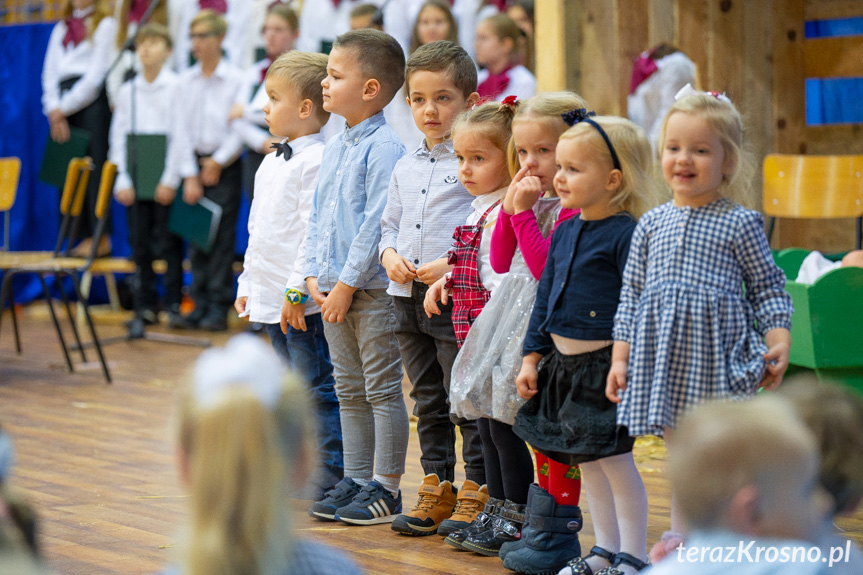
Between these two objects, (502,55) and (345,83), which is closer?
(345,83)

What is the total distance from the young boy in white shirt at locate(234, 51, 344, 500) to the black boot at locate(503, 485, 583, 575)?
35.7 inches

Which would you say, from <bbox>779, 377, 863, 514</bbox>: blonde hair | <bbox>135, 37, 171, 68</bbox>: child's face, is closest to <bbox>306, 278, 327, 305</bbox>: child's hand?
<bbox>779, 377, 863, 514</bbox>: blonde hair

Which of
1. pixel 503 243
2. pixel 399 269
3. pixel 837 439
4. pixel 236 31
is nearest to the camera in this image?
pixel 837 439

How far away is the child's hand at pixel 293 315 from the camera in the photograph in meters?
3.06

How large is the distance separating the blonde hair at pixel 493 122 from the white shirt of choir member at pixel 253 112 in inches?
165

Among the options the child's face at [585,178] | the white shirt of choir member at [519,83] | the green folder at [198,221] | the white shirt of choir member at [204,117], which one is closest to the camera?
the child's face at [585,178]

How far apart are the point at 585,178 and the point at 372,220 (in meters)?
0.84

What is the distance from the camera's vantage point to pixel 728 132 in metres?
2.11

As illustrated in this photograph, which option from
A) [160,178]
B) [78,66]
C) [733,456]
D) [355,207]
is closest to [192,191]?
[160,178]

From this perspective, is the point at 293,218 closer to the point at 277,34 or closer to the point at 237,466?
the point at 237,466

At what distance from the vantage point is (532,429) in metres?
2.29

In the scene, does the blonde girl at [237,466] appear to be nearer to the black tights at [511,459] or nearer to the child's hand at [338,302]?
the black tights at [511,459]

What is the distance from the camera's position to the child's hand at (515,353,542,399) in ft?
7.55

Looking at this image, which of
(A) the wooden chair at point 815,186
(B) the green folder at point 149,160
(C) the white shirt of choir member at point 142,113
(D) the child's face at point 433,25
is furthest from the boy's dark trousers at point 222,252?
(A) the wooden chair at point 815,186
